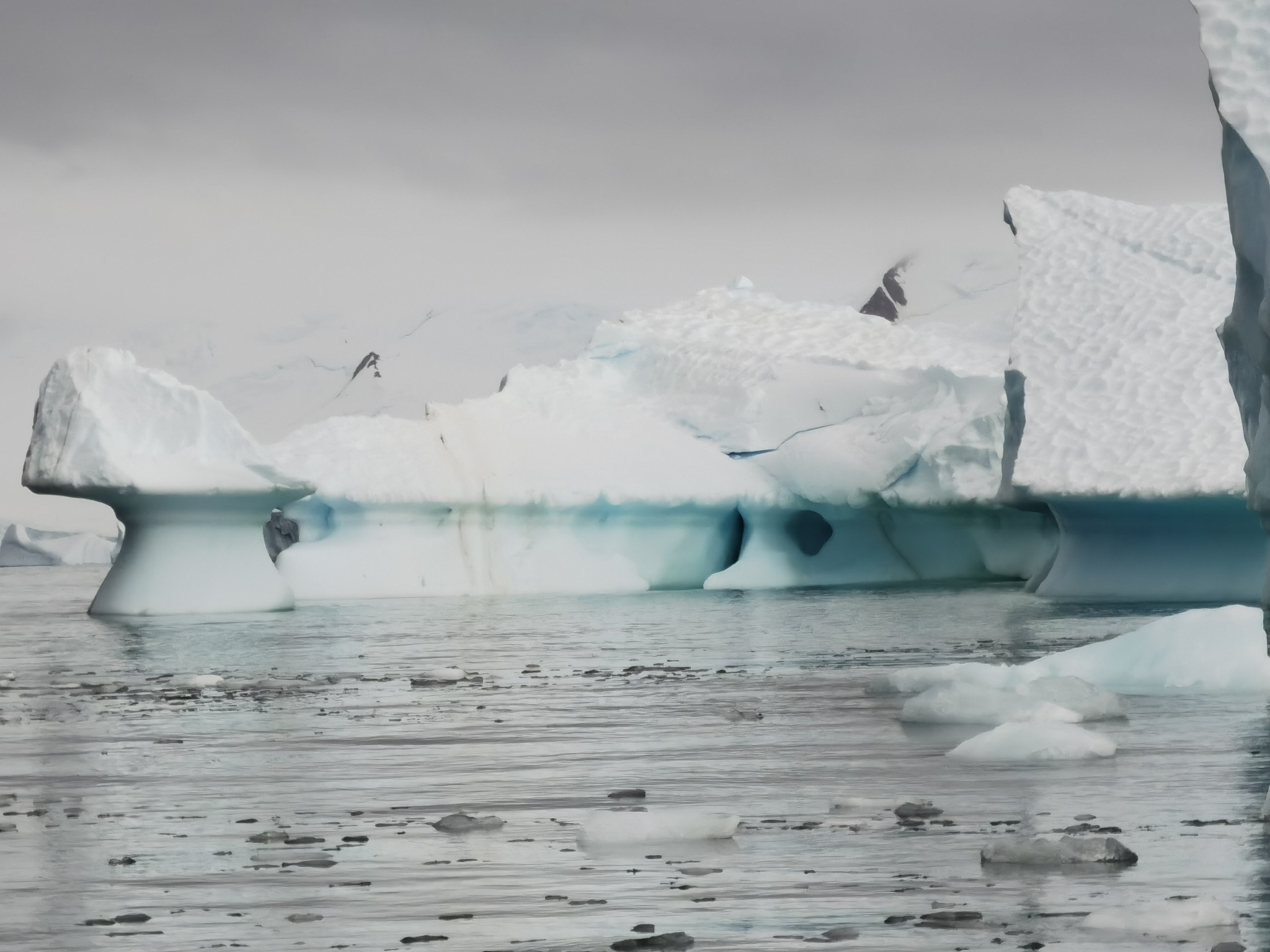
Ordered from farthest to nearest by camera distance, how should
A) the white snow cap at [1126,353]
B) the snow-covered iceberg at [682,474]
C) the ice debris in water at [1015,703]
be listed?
1. the snow-covered iceberg at [682,474]
2. the white snow cap at [1126,353]
3. the ice debris in water at [1015,703]

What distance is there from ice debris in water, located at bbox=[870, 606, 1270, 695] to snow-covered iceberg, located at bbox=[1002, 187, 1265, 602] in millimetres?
9357

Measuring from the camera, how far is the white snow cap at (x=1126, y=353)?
63.0ft

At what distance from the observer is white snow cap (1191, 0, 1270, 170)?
4.68 m

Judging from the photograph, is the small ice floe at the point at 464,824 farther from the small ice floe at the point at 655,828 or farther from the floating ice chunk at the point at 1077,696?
the floating ice chunk at the point at 1077,696

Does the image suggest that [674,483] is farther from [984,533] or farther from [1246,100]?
[1246,100]

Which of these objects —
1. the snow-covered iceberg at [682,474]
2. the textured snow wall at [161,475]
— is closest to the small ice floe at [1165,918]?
the textured snow wall at [161,475]

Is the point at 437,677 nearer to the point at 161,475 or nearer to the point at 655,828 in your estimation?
the point at 655,828

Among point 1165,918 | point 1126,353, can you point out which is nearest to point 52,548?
point 1126,353

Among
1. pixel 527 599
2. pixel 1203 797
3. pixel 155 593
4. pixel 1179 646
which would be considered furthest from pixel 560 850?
pixel 527 599

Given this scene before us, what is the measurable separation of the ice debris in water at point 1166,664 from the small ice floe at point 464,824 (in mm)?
3861

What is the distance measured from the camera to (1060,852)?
4.25 m

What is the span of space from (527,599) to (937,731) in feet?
54.2

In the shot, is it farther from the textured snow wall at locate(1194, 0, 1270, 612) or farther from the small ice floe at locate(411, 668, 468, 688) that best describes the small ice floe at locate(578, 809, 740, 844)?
the small ice floe at locate(411, 668, 468, 688)

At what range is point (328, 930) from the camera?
3713 millimetres
